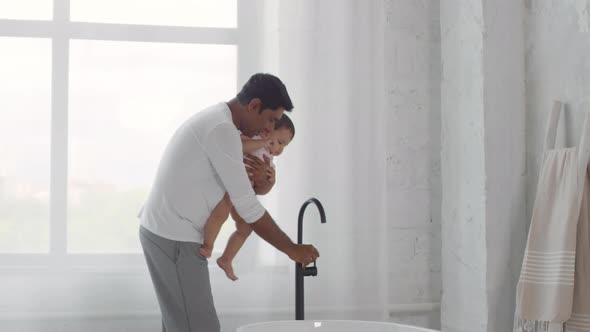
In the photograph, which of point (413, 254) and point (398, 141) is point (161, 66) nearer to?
point (398, 141)

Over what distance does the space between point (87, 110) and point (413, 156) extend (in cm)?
130

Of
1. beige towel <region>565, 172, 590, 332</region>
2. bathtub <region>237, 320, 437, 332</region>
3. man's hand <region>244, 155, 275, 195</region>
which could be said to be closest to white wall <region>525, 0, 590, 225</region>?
beige towel <region>565, 172, 590, 332</region>

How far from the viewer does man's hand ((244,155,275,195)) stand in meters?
2.72

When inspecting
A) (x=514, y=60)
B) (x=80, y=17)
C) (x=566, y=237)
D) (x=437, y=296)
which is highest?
(x=80, y=17)

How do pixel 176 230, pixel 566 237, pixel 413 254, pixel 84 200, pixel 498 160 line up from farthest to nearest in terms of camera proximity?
pixel 413 254 < pixel 84 200 < pixel 498 160 < pixel 176 230 < pixel 566 237

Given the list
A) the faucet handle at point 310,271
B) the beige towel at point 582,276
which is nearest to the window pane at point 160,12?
the faucet handle at point 310,271

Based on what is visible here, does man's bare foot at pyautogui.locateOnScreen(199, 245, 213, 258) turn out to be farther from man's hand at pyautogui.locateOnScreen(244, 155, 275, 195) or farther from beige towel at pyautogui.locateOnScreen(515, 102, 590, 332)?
beige towel at pyautogui.locateOnScreen(515, 102, 590, 332)

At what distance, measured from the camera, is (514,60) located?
274 cm

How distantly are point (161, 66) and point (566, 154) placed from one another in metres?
1.53

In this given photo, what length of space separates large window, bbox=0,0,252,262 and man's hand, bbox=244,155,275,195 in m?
0.41

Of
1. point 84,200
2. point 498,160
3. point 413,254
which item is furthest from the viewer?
point 413,254

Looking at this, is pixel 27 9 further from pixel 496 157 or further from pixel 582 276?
pixel 582 276

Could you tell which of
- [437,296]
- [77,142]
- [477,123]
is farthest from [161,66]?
[437,296]

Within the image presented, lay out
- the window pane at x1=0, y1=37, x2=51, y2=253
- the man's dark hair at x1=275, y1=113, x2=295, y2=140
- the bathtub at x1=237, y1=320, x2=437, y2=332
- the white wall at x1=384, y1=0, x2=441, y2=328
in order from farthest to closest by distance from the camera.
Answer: the white wall at x1=384, y1=0, x2=441, y2=328
the window pane at x1=0, y1=37, x2=51, y2=253
the man's dark hair at x1=275, y1=113, x2=295, y2=140
the bathtub at x1=237, y1=320, x2=437, y2=332
